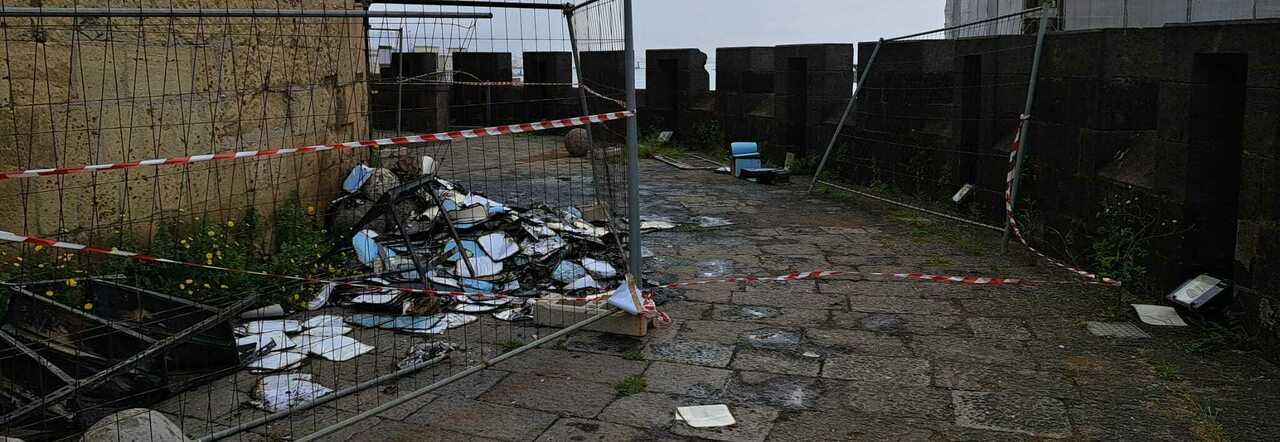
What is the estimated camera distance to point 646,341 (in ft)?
18.3

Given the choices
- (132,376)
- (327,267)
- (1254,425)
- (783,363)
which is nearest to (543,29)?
(327,267)

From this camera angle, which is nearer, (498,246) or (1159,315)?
(1159,315)

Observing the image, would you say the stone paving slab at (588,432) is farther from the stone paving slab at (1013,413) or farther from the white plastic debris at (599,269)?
the white plastic debris at (599,269)

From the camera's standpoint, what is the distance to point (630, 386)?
4828mm

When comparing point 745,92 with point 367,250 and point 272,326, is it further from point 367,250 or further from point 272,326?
point 272,326

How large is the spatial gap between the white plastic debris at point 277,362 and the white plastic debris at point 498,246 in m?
2.06

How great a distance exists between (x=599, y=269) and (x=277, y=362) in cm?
239

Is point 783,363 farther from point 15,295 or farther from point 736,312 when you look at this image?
point 15,295

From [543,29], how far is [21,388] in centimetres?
391

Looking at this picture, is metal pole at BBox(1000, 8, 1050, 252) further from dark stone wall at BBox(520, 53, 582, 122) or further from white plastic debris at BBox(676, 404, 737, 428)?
dark stone wall at BBox(520, 53, 582, 122)

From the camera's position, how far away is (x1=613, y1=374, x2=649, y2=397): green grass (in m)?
4.77

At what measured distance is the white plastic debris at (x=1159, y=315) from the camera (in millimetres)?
5766

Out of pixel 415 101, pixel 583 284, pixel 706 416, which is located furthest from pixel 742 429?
pixel 415 101

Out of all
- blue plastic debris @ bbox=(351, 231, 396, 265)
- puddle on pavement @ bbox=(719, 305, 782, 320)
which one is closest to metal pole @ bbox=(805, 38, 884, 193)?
puddle on pavement @ bbox=(719, 305, 782, 320)
